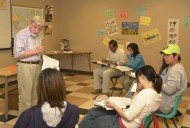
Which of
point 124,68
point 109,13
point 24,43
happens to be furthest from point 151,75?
point 109,13

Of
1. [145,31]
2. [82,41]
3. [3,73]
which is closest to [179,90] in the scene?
[3,73]

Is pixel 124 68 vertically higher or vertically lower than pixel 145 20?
lower

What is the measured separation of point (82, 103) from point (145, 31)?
265 centimetres

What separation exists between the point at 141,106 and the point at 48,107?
2.92ft

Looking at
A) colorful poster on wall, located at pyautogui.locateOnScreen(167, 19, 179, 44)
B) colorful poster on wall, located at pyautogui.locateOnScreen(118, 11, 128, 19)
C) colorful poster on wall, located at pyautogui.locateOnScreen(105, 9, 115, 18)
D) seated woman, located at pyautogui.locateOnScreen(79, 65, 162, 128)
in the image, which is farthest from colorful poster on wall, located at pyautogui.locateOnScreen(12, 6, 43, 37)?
seated woman, located at pyautogui.locateOnScreen(79, 65, 162, 128)

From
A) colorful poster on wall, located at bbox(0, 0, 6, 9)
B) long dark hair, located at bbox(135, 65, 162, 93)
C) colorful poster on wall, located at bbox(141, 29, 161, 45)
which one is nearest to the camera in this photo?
long dark hair, located at bbox(135, 65, 162, 93)

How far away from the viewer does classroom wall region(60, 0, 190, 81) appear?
18.2 ft

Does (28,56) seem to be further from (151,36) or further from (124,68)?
(151,36)

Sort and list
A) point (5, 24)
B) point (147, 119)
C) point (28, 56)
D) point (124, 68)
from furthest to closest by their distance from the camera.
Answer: point (5, 24) < point (124, 68) < point (28, 56) < point (147, 119)

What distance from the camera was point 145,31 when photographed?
231 inches

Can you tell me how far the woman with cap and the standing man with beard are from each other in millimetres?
1658

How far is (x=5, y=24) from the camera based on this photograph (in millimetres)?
5051

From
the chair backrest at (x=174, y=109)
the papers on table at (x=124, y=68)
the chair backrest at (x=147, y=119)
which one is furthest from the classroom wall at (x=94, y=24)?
the chair backrest at (x=147, y=119)

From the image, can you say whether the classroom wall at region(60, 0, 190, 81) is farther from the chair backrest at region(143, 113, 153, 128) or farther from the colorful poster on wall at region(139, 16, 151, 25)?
the chair backrest at region(143, 113, 153, 128)
